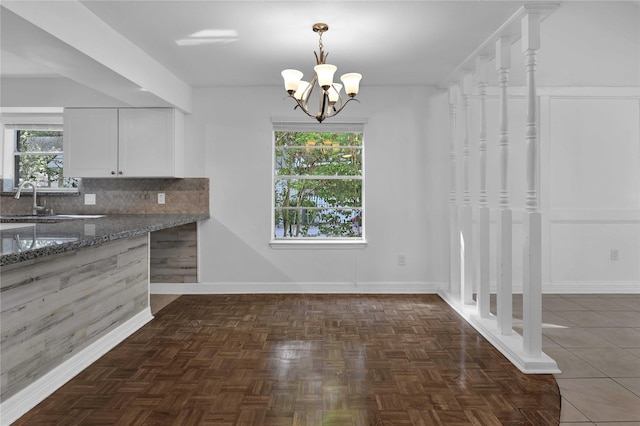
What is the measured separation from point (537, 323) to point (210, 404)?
6.90 ft

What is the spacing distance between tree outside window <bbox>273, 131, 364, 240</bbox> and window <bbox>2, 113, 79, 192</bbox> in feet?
8.22

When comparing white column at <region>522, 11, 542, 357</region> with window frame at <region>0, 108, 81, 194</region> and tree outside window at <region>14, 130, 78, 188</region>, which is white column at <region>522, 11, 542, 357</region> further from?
tree outside window at <region>14, 130, 78, 188</region>

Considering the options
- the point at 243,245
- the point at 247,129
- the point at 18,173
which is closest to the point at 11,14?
Result: the point at 247,129

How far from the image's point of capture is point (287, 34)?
342 cm

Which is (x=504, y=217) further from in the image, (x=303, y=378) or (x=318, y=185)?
(x=318, y=185)

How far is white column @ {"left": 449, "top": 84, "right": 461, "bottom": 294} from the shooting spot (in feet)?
15.6

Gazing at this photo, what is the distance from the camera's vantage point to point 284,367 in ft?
9.39

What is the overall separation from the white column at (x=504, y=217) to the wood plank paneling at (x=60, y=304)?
2930 mm

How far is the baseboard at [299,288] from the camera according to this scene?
5062 millimetres

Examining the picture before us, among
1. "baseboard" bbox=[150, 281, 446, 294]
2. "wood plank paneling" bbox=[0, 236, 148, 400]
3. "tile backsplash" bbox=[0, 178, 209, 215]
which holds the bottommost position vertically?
"baseboard" bbox=[150, 281, 446, 294]

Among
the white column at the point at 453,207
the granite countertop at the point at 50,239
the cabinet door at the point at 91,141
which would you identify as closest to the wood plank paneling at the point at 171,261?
the cabinet door at the point at 91,141

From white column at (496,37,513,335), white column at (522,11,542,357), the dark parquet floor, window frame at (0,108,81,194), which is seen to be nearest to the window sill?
the dark parquet floor

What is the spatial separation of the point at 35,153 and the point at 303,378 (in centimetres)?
455

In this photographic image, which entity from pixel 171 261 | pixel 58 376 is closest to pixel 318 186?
pixel 171 261
